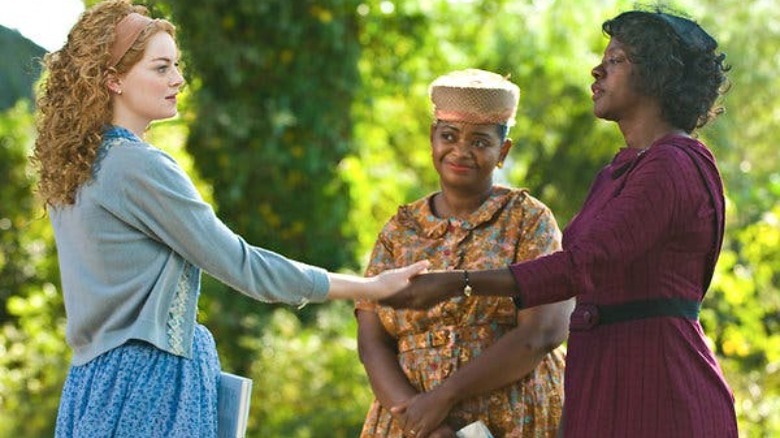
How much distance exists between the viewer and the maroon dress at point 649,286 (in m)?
3.25

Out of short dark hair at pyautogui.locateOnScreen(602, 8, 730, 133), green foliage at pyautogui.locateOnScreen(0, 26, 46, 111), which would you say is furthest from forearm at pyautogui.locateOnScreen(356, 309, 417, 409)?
green foliage at pyautogui.locateOnScreen(0, 26, 46, 111)

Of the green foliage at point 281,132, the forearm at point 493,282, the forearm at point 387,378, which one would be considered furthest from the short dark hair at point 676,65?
the green foliage at point 281,132

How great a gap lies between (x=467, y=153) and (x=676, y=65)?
608 millimetres

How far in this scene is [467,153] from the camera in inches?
149

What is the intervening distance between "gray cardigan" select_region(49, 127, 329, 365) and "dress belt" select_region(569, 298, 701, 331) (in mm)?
764

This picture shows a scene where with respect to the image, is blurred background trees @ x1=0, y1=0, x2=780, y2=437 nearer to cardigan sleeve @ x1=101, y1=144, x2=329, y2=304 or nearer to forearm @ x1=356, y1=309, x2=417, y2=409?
forearm @ x1=356, y1=309, x2=417, y2=409

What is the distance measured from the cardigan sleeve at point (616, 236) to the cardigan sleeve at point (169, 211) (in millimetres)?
614

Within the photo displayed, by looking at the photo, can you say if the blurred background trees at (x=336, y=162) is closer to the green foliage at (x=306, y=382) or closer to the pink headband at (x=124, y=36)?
the green foliage at (x=306, y=382)

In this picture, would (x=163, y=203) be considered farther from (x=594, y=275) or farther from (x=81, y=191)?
(x=594, y=275)

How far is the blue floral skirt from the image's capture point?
3.20 m

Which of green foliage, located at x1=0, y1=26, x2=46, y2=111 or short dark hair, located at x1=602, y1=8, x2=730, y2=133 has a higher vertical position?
green foliage, located at x1=0, y1=26, x2=46, y2=111

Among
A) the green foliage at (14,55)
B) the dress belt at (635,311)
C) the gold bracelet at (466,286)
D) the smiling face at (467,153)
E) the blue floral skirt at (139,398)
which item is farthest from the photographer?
the green foliage at (14,55)

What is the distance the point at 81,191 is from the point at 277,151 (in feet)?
17.8

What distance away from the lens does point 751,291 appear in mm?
7047
